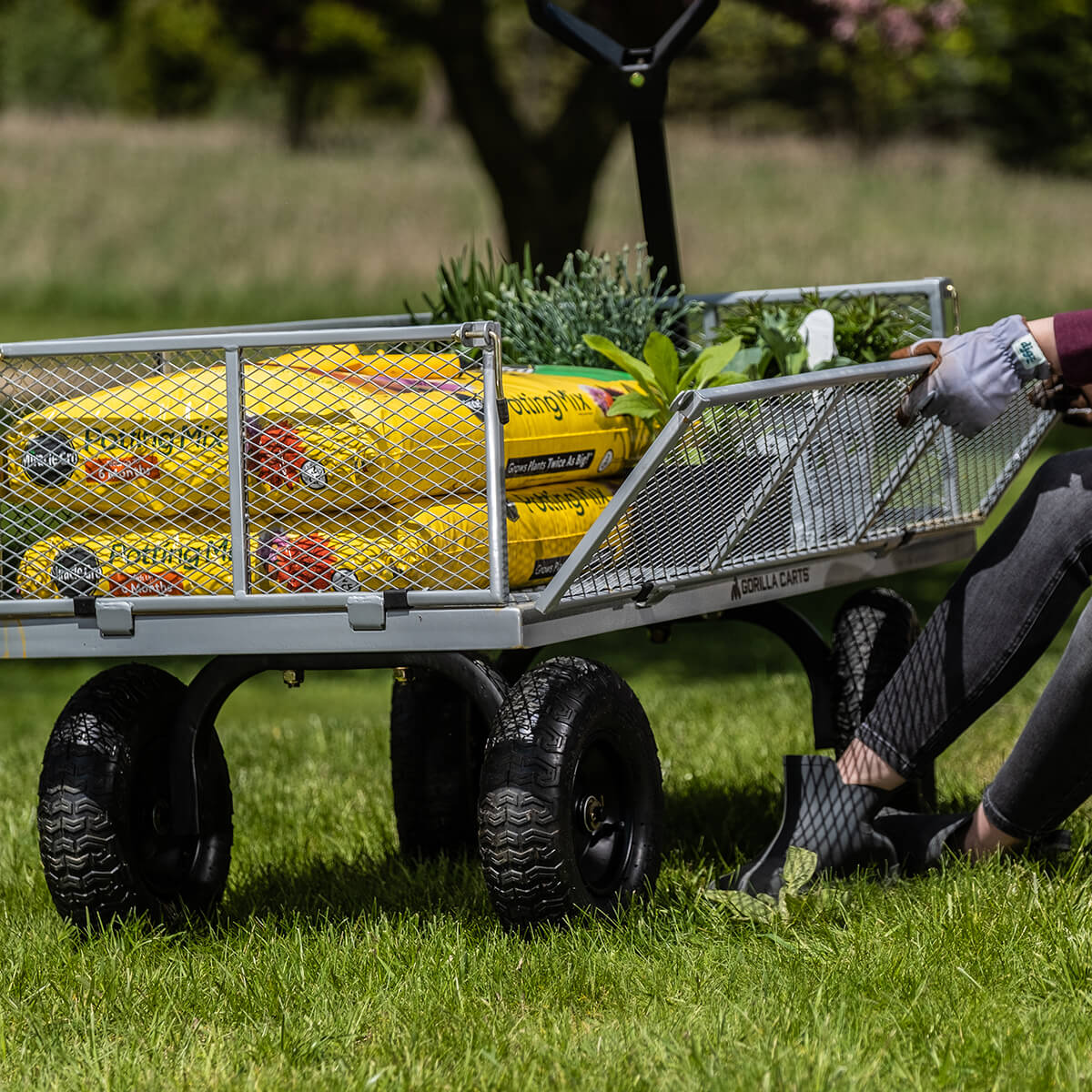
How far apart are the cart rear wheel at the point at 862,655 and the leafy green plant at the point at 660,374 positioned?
2.50ft

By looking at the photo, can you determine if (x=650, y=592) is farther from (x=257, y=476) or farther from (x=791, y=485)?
(x=257, y=476)

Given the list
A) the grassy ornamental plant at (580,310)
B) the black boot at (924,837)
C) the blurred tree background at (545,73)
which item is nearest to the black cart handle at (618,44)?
the grassy ornamental plant at (580,310)

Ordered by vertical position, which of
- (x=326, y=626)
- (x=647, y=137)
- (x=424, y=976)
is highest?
(x=647, y=137)

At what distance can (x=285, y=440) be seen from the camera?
286cm

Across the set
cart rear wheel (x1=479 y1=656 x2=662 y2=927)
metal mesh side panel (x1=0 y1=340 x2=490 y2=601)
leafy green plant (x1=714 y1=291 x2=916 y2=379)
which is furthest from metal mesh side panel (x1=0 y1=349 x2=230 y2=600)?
leafy green plant (x1=714 y1=291 x2=916 y2=379)

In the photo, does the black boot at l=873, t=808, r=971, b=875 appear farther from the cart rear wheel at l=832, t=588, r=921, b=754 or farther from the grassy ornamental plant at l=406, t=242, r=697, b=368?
the grassy ornamental plant at l=406, t=242, r=697, b=368

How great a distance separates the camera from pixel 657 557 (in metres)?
3.01

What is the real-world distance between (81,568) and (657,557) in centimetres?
99

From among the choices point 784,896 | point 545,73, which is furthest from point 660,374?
point 545,73

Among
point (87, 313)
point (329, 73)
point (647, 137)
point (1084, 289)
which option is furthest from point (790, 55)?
point (647, 137)

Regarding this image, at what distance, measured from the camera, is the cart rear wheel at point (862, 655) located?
3826 millimetres

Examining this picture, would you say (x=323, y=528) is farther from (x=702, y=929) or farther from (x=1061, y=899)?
(x=1061, y=899)

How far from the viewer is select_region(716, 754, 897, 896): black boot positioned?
319 centimetres

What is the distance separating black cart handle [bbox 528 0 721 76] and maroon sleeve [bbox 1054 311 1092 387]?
1.39m
